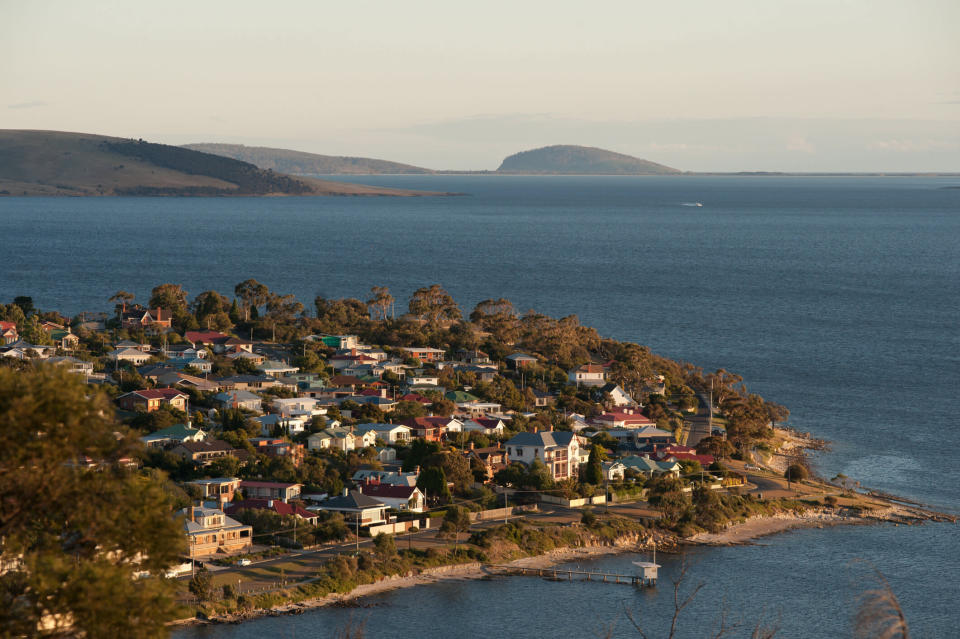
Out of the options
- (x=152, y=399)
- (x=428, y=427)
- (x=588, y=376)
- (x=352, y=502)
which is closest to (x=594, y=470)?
(x=428, y=427)

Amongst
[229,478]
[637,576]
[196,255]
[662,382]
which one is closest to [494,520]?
[637,576]

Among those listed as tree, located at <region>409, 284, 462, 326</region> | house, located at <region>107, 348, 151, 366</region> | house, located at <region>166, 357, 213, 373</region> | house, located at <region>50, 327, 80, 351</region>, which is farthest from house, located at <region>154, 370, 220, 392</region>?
tree, located at <region>409, 284, 462, 326</region>

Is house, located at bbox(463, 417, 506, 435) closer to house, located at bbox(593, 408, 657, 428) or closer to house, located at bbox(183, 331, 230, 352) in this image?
house, located at bbox(593, 408, 657, 428)

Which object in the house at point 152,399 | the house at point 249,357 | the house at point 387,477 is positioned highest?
the house at point 152,399

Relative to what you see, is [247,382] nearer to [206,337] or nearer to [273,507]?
[206,337]

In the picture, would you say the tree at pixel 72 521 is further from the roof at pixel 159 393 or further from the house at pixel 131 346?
the house at pixel 131 346

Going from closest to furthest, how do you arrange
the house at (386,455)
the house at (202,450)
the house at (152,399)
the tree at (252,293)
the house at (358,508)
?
1. the house at (358,508)
2. the house at (202,450)
3. the house at (386,455)
4. the house at (152,399)
5. the tree at (252,293)

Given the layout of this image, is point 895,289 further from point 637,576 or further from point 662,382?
point 637,576


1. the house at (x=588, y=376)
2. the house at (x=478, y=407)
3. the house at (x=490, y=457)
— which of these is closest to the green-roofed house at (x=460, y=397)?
the house at (x=478, y=407)
